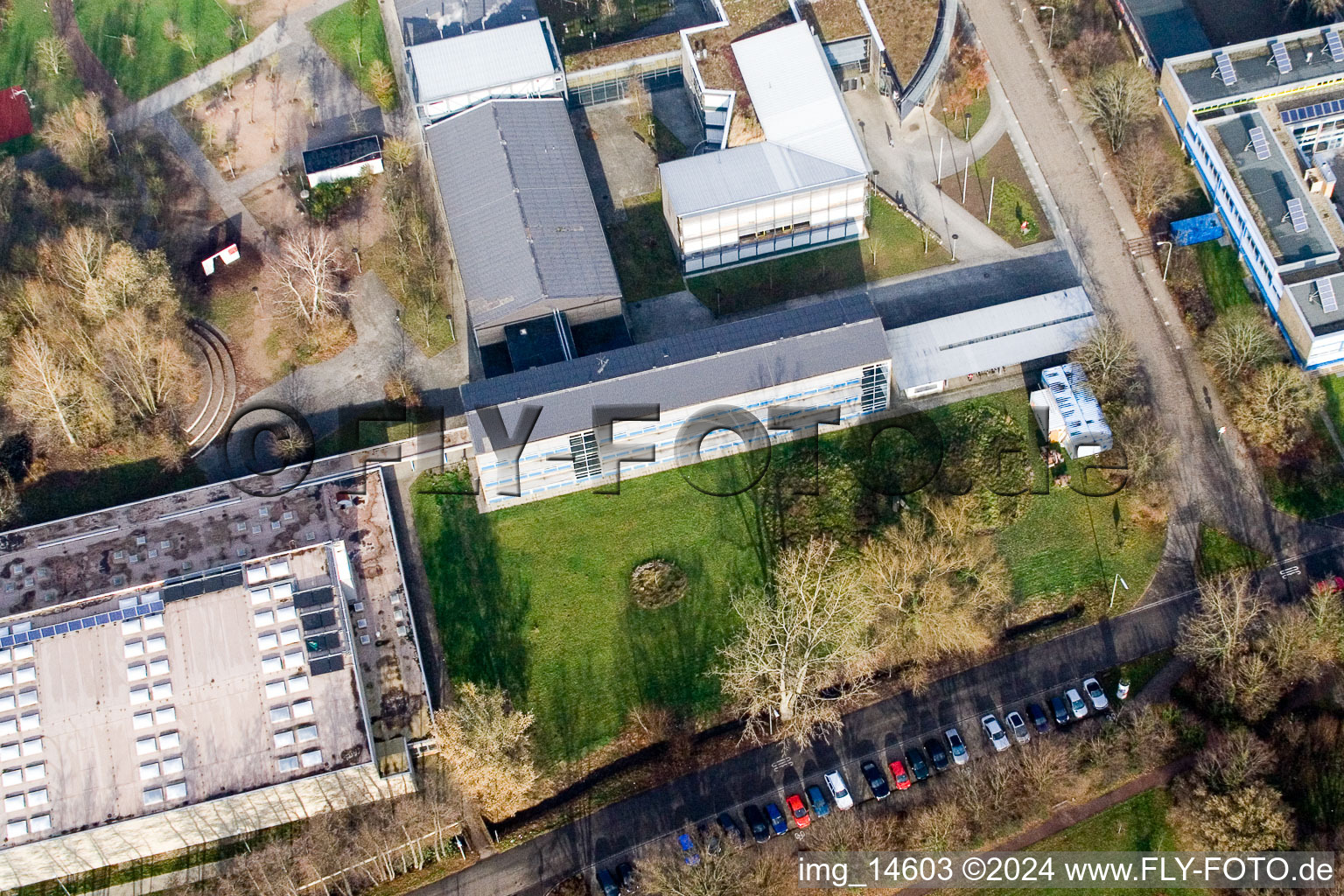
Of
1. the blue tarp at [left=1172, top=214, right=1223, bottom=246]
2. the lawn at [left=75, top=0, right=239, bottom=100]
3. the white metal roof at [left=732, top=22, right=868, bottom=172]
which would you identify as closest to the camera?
the blue tarp at [left=1172, top=214, right=1223, bottom=246]

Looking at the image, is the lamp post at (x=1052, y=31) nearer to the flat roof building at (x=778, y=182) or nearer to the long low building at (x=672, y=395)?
the flat roof building at (x=778, y=182)

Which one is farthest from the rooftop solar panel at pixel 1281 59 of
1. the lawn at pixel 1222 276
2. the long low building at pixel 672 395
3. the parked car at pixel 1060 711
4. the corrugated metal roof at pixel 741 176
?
the parked car at pixel 1060 711

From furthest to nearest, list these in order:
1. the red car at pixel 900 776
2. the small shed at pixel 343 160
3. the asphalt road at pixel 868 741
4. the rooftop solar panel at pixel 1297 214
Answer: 1. the small shed at pixel 343 160
2. the rooftop solar panel at pixel 1297 214
3. the red car at pixel 900 776
4. the asphalt road at pixel 868 741

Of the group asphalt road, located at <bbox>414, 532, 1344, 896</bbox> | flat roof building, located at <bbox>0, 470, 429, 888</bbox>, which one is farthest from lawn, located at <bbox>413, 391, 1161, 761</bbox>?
flat roof building, located at <bbox>0, 470, 429, 888</bbox>

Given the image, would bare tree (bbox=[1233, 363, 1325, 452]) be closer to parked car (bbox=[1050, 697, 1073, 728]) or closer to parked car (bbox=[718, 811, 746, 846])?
parked car (bbox=[1050, 697, 1073, 728])

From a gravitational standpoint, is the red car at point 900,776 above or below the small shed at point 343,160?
below

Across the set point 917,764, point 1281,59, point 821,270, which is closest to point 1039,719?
point 917,764
